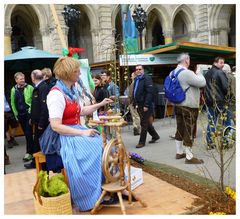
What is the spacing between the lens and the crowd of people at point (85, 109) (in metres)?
3.43

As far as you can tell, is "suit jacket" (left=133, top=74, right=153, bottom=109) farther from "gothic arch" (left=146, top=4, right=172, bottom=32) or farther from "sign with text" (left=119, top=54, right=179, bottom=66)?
"gothic arch" (left=146, top=4, right=172, bottom=32)

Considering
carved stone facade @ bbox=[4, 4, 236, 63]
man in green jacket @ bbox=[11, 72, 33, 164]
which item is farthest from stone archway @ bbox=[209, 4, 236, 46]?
man in green jacket @ bbox=[11, 72, 33, 164]

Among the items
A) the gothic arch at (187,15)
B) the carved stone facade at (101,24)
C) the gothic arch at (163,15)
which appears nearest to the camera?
the carved stone facade at (101,24)

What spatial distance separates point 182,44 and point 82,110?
7877mm

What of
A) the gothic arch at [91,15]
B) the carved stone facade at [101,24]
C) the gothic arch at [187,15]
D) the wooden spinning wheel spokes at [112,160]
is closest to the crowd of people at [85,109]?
the wooden spinning wheel spokes at [112,160]

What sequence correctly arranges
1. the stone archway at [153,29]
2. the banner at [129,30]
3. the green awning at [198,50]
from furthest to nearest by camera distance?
the stone archway at [153,29]
the banner at [129,30]
the green awning at [198,50]

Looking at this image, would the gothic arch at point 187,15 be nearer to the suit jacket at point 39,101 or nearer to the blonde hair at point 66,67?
the suit jacket at point 39,101

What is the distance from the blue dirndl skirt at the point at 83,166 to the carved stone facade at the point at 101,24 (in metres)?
15.4

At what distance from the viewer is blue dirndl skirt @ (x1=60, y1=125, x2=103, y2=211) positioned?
341cm

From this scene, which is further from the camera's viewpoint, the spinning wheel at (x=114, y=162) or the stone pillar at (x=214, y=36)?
the stone pillar at (x=214, y=36)

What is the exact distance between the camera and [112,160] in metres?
3.47

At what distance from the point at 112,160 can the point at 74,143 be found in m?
0.45

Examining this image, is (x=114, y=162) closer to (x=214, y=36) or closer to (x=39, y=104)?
(x=39, y=104)
